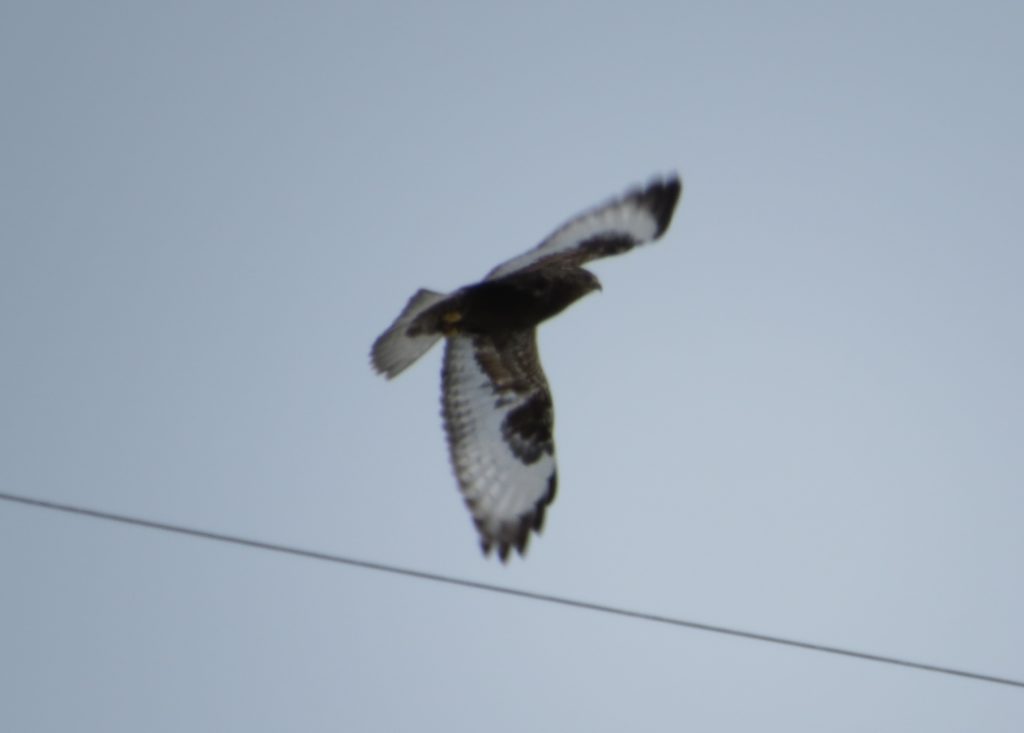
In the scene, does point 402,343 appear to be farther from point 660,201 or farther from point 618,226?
point 660,201

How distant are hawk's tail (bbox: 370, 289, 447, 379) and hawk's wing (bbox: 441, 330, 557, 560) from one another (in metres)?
0.17

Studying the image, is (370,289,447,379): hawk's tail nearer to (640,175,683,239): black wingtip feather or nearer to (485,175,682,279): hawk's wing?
(485,175,682,279): hawk's wing

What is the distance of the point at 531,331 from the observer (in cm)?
548

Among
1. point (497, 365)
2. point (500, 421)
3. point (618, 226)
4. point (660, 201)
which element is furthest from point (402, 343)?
point (660, 201)

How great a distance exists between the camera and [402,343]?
539 centimetres

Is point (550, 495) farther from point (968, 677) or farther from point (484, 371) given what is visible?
point (968, 677)

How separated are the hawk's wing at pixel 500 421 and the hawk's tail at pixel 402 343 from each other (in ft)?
0.55

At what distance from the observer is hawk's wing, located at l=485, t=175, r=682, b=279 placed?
5672 mm

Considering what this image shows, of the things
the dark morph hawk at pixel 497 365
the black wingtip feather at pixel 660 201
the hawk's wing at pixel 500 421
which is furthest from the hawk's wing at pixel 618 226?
the hawk's wing at pixel 500 421

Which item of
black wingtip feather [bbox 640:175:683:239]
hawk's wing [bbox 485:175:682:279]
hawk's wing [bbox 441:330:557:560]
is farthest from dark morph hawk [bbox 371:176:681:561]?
black wingtip feather [bbox 640:175:683:239]

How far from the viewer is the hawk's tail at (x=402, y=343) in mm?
5359

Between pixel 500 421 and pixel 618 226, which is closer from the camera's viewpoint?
pixel 500 421

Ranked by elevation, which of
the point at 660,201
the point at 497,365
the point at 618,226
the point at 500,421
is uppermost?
the point at 660,201

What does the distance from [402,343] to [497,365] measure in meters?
0.40
